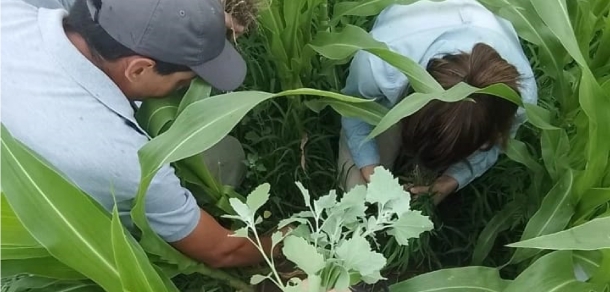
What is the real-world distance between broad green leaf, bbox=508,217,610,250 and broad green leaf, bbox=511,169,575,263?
0.23 m

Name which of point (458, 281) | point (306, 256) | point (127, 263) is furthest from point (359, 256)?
point (458, 281)

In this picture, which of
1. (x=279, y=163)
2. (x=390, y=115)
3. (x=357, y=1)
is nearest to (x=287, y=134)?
(x=279, y=163)

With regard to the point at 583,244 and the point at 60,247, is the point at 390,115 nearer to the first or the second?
the point at 583,244

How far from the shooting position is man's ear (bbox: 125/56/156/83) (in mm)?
931

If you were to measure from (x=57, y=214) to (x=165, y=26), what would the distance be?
30cm

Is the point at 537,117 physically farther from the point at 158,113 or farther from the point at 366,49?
the point at 158,113

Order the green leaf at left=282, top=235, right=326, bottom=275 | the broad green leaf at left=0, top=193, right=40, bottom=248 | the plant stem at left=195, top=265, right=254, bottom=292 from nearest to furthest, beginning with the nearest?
the green leaf at left=282, top=235, right=326, bottom=275 → the broad green leaf at left=0, top=193, right=40, bottom=248 → the plant stem at left=195, top=265, right=254, bottom=292

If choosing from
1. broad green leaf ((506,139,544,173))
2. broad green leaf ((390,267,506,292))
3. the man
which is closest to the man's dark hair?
the man

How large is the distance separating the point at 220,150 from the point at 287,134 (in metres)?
0.15

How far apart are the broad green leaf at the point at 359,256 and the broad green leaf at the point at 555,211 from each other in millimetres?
433

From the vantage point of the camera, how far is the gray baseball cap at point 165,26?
913 millimetres

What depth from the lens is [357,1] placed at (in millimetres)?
1203

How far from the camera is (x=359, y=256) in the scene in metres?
0.65

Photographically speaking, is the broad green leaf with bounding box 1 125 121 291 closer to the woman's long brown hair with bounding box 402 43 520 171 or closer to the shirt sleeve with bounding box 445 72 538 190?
the woman's long brown hair with bounding box 402 43 520 171
